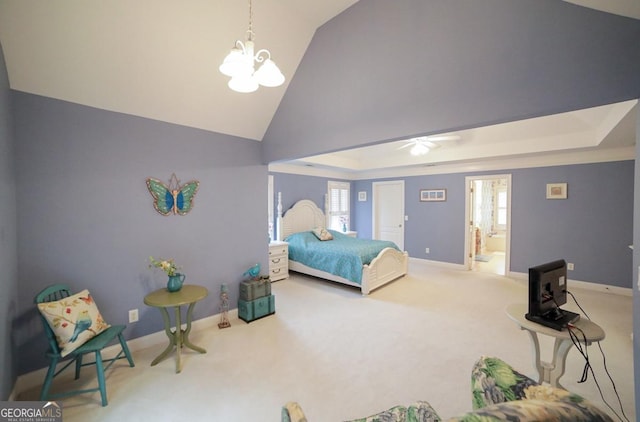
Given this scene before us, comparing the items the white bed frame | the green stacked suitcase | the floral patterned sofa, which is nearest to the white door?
the white bed frame

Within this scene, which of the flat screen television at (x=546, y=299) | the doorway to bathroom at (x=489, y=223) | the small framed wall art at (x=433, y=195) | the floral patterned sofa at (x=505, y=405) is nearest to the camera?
the floral patterned sofa at (x=505, y=405)

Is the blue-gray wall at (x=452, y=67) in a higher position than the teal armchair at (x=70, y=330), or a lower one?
higher

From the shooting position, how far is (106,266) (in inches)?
91.9

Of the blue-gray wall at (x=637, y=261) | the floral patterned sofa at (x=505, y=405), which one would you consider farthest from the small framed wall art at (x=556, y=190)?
the floral patterned sofa at (x=505, y=405)

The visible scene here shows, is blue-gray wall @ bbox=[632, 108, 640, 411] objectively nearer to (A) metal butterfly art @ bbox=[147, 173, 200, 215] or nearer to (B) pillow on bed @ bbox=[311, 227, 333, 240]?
(A) metal butterfly art @ bbox=[147, 173, 200, 215]

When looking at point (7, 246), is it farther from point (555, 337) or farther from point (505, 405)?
point (555, 337)

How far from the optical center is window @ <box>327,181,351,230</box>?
666cm

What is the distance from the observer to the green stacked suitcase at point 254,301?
123 inches

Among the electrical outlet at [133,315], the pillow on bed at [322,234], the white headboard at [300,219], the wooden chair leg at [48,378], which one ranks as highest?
the white headboard at [300,219]

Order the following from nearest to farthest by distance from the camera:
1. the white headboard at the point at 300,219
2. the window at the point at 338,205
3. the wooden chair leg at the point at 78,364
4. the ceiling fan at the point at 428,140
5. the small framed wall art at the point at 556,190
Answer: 1. the wooden chair leg at the point at 78,364
2. the ceiling fan at the point at 428,140
3. the small framed wall art at the point at 556,190
4. the white headboard at the point at 300,219
5. the window at the point at 338,205

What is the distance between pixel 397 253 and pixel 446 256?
175 centimetres

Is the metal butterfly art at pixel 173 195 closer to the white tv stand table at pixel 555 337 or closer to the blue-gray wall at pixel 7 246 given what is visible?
the blue-gray wall at pixel 7 246

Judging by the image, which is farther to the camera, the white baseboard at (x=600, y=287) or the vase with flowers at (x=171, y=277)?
the white baseboard at (x=600, y=287)

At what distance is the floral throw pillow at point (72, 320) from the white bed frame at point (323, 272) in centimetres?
316
